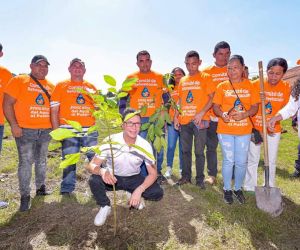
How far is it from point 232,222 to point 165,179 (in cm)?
217

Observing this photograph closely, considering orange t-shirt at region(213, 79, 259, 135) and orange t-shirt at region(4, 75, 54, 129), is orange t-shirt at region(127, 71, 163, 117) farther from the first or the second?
orange t-shirt at region(4, 75, 54, 129)

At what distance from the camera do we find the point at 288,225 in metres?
4.07

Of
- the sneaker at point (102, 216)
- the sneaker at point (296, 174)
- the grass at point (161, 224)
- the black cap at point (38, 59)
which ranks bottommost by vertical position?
the sneaker at point (296, 174)

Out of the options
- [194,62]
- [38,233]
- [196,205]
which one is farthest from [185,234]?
[194,62]

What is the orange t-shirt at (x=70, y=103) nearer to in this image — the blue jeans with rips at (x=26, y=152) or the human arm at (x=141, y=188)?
the blue jeans with rips at (x=26, y=152)

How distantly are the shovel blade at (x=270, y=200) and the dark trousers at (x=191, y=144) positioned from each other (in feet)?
4.07

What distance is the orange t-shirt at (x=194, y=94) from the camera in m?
5.07

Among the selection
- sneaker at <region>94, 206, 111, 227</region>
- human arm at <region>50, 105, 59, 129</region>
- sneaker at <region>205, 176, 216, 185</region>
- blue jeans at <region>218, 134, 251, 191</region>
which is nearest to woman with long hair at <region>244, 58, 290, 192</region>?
blue jeans at <region>218, 134, 251, 191</region>

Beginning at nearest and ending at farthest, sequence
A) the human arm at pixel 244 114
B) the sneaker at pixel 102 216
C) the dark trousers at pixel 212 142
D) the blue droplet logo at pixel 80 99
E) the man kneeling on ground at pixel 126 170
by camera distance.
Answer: the man kneeling on ground at pixel 126 170
the sneaker at pixel 102 216
the human arm at pixel 244 114
the blue droplet logo at pixel 80 99
the dark trousers at pixel 212 142

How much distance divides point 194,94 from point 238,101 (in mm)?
863

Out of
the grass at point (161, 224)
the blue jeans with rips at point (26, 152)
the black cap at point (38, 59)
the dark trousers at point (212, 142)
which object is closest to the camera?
the grass at point (161, 224)

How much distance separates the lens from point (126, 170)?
13.8ft

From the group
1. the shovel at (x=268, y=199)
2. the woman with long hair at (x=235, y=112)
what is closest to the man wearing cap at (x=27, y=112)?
the woman with long hair at (x=235, y=112)

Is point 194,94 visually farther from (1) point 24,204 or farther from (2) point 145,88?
(1) point 24,204
